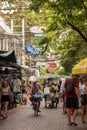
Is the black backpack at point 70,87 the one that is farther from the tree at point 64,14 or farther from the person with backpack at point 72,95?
the tree at point 64,14

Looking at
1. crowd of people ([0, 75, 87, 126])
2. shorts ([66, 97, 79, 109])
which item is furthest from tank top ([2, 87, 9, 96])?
shorts ([66, 97, 79, 109])

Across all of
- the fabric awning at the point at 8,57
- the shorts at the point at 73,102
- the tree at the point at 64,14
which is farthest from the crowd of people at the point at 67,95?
the tree at the point at 64,14

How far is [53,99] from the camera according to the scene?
1021 inches

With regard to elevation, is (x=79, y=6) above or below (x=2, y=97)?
above

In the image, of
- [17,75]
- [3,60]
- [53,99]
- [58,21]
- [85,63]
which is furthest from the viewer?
[17,75]

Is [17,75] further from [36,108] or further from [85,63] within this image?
[85,63]

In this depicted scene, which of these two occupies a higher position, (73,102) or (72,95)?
(72,95)

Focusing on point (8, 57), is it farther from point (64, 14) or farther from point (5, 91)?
point (64, 14)

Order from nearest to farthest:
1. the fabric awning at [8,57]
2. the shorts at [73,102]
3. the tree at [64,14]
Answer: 1. the shorts at [73,102]
2. the tree at [64,14]
3. the fabric awning at [8,57]

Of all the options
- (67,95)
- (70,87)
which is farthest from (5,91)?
(70,87)

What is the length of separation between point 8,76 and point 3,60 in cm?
519

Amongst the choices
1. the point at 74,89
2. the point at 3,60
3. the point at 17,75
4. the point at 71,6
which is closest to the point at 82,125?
the point at 74,89

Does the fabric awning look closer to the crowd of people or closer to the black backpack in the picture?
the crowd of people

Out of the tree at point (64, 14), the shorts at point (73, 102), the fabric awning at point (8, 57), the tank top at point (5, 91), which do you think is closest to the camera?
the shorts at point (73, 102)
